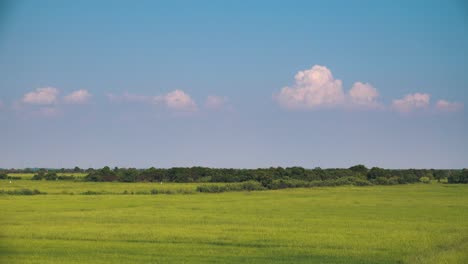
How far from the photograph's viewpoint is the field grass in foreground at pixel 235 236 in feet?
54.8

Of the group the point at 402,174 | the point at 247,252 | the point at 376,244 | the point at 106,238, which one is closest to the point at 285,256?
the point at 247,252

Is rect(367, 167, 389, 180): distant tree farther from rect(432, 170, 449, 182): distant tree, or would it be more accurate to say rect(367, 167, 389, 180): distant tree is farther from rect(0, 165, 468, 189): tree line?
rect(432, 170, 449, 182): distant tree

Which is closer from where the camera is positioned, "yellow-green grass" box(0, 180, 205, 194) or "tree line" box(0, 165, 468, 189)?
"yellow-green grass" box(0, 180, 205, 194)

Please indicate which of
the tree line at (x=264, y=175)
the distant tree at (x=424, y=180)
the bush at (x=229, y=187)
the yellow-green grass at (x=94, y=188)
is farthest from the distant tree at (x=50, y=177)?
the distant tree at (x=424, y=180)

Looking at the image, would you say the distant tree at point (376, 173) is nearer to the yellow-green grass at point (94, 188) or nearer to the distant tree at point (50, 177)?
the yellow-green grass at point (94, 188)

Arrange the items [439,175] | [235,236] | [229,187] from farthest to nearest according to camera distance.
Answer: [439,175]
[229,187]
[235,236]

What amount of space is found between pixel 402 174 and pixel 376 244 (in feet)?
218

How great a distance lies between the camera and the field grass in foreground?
54.8ft

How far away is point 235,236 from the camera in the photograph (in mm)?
20547

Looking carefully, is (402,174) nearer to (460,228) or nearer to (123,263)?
(460,228)

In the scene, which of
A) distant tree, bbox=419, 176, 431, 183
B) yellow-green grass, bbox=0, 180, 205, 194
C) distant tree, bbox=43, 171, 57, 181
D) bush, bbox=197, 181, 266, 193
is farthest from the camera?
distant tree, bbox=419, 176, 431, 183

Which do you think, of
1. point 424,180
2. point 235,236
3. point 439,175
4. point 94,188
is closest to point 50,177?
point 94,188

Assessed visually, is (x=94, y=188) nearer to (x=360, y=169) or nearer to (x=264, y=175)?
(x=264, y=175)

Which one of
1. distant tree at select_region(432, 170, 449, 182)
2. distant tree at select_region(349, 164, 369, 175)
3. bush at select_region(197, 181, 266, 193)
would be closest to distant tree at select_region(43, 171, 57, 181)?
bush at select_region(197, 181, 266, 193)
